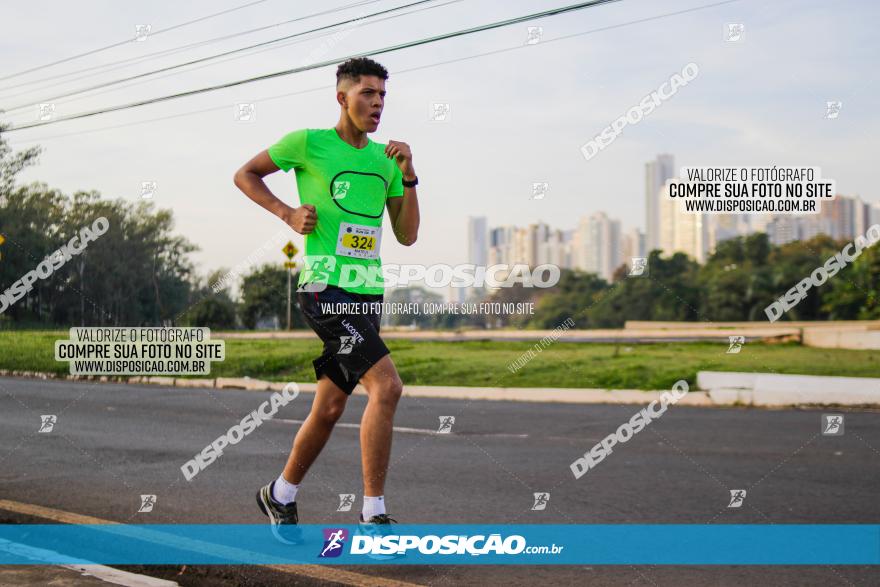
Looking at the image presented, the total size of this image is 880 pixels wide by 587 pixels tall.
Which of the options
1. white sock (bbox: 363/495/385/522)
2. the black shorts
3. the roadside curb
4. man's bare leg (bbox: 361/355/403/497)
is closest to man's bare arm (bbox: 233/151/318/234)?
the black shorts

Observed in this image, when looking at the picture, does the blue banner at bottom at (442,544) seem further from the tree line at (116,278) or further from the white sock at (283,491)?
the tree line at (116,278)

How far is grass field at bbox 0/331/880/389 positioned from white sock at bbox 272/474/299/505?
818 cm

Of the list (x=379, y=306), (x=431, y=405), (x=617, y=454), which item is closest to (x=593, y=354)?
(x=431, y=405)

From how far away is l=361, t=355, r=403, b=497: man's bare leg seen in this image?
3.92 meters

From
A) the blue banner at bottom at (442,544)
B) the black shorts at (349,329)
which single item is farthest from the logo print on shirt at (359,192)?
the blue banner at bottom at (442,544)

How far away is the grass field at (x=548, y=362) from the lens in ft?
49.1

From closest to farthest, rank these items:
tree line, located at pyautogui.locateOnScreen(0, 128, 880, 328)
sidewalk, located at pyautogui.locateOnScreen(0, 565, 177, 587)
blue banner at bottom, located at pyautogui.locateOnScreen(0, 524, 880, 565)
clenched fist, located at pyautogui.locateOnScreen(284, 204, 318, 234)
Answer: sidewalk, located at pyautogui.locateOnScreen(0, 565, 177, 587) < clenched fist, located at pyautogui.locateOnScreen(284, 204, 318, 234) < blue banner at bottom, located at pyautogui.locateOnScreen(0, 524, 880, 565) < tree line, located at pyautogui.locateOnScreen(0, 128, 880, 328)

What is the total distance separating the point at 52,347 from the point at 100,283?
2.97 metres

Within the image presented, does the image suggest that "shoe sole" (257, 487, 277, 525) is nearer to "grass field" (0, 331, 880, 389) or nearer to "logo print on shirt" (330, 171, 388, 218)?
"logo print on shirt" (330, 171, 388, 218)

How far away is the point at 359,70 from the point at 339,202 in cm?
58

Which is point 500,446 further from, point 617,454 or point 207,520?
point 207,520

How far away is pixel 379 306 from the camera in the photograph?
13.1 ft

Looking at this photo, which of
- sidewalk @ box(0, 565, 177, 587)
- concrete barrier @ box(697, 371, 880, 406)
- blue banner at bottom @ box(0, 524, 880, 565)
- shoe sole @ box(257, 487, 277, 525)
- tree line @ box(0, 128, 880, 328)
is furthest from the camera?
concrete barrier @ box(697, 371, 880, 406)

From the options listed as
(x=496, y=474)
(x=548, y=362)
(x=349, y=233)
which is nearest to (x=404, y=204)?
(x=349, y=233)
